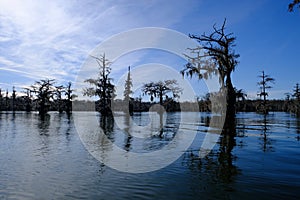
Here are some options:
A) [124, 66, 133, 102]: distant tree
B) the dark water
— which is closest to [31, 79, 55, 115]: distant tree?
[124, 66, 133, 102]: distant tree

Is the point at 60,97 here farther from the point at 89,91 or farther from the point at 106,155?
the point at 106,155

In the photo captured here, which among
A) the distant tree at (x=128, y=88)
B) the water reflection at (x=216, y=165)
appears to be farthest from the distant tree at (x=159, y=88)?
the water reflection at (x=216, y=165)

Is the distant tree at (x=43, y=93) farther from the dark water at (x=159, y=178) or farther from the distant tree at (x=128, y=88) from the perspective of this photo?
the dark water at (x=159, y=178)

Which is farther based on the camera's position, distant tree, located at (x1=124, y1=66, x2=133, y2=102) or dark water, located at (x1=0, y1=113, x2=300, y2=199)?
distant tree, located at (x1=124, y1=66, x2=133, y2=102)

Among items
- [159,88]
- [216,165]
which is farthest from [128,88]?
[216,165]

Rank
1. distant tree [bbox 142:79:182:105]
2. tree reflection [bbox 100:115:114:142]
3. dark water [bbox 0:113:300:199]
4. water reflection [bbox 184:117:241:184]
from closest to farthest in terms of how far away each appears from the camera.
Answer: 1. dark water [bbox 0:113:300:199]
2. water reflection [bbox 184:117:241:184]
3. tree reflection [bbox 100:115:114:142]
4. distant tree [bbox 142:79:182:105]

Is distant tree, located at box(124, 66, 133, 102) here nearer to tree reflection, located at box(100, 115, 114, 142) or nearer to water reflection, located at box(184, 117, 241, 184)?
tree reflection, located at box(100, 115, 114, 142)

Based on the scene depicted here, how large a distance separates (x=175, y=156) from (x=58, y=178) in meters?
3.74

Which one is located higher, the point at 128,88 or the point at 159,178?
the point at 128,88

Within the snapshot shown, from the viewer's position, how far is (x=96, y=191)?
430 cm

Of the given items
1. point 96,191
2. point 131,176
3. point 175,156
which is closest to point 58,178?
point 96,191

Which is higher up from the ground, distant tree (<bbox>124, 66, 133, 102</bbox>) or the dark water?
distant tree (<bbox>124, 66, 133, 102</bbox>)

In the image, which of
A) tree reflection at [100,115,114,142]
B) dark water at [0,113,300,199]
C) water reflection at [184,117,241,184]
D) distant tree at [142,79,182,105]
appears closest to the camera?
dark water at [0,113,300,199]

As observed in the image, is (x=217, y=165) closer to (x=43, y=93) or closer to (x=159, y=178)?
(x=159, y=178)
